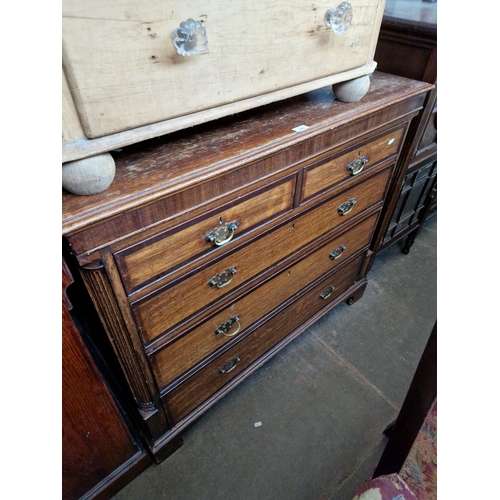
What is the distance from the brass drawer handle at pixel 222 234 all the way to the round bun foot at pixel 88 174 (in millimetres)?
261

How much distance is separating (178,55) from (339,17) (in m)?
0.40

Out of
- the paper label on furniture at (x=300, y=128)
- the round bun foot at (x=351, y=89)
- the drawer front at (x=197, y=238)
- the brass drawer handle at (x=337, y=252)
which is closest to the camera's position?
the drawer front at (x=197, y=238)

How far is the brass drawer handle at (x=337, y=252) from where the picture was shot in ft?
4.37

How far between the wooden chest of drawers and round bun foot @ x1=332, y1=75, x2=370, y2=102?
0.08 ft

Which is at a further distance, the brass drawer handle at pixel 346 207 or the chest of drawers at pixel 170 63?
the brass drawer handle at pixel 346 207

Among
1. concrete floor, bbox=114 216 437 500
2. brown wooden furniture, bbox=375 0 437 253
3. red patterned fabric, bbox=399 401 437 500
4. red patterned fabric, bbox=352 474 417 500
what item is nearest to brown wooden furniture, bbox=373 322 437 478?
→ red patterned fabric, bbox=399 401 437 500

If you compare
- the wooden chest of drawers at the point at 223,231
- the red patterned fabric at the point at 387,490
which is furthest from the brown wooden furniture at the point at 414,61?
the red patterned fabric at the point at 387,490

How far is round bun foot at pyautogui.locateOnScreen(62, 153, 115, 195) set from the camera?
1.88 ft

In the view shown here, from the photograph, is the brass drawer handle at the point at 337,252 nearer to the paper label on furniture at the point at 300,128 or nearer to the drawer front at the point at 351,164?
the drawer front at the point at 351,164

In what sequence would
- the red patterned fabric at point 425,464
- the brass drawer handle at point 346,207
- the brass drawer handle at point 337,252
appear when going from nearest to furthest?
the red patterned fabric at point 425,464 → the brass drawer handle at point 346,207 → the brass drawer handle at point 337,252

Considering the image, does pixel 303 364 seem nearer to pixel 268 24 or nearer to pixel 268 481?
pixel 268 481

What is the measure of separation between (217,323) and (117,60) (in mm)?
718

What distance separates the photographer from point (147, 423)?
1044 millimetres

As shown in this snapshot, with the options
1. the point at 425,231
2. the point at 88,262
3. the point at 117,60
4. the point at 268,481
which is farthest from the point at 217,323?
the point at 425,231
